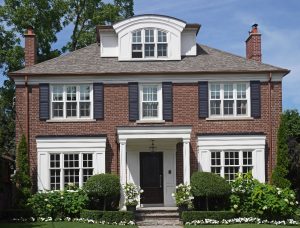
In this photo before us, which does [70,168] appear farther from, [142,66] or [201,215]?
[201,215]

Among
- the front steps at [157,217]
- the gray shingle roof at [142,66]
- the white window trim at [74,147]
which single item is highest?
the gray shingle roof at [142,66]

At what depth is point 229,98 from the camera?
89.6ft

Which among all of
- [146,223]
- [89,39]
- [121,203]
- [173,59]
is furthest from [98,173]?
A: [89,39]

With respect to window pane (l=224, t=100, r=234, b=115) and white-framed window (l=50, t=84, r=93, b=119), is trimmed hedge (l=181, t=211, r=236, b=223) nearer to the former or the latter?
window pane (l=224, t=100, r=234, b=115)

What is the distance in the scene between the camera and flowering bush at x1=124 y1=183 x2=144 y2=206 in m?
24.7

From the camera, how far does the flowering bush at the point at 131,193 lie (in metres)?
24.7

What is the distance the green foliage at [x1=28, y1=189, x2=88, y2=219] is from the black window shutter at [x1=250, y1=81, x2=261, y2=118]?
8.23 metres

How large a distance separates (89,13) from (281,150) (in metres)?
19.8

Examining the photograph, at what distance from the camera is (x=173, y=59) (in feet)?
92.7

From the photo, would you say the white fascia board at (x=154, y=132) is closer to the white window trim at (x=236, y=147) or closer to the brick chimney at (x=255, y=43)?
the white window trim at (x=236, y=147)

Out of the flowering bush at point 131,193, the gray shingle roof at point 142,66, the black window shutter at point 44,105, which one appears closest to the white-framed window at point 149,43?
the gray shingle roof at point 142,66

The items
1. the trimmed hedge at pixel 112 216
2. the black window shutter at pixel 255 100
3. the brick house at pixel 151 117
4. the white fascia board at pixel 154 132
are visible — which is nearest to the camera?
the trimmed hedge at pixel 112 216

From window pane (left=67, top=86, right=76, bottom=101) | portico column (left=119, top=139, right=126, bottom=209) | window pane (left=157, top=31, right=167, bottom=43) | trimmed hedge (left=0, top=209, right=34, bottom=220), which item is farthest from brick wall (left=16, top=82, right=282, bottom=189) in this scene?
trimmed hedge (left=0, top=209, right=34, bottom=220)

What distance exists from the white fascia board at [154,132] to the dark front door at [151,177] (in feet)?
6.63
